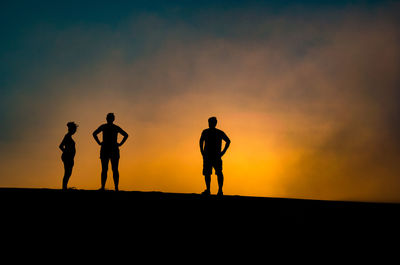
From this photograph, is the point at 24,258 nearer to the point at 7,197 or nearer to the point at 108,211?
the point at 108,211

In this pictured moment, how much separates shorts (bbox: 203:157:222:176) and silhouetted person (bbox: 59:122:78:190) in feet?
14.9

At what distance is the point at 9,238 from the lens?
501 centimetres

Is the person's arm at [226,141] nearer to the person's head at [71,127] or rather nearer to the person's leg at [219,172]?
the person's leg at [219,172]

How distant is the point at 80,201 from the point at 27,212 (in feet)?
3.71

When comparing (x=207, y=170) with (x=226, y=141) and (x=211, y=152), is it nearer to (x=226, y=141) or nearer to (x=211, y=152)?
(x=211, y=152)

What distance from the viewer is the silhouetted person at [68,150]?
11.3 m

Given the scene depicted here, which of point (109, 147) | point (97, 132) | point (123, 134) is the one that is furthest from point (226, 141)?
point (97, 132)

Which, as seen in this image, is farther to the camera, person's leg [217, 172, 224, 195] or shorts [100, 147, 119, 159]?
person's leg [217, 172, 224, 195]

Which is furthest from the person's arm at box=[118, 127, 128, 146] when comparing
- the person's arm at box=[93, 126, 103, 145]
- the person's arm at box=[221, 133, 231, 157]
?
the person's arm at box=[221, 133, 231, 157]

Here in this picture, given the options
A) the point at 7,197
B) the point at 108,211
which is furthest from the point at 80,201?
the point at 7,197

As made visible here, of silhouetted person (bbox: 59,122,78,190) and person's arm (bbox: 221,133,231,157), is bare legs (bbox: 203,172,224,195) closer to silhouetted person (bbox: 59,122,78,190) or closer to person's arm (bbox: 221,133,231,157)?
person's arm (bbox: 221,133,231,157)

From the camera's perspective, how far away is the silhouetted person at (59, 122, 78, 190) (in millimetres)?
11273

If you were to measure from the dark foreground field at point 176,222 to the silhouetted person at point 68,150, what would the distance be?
377 centimetres

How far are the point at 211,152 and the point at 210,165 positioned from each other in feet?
1.35
